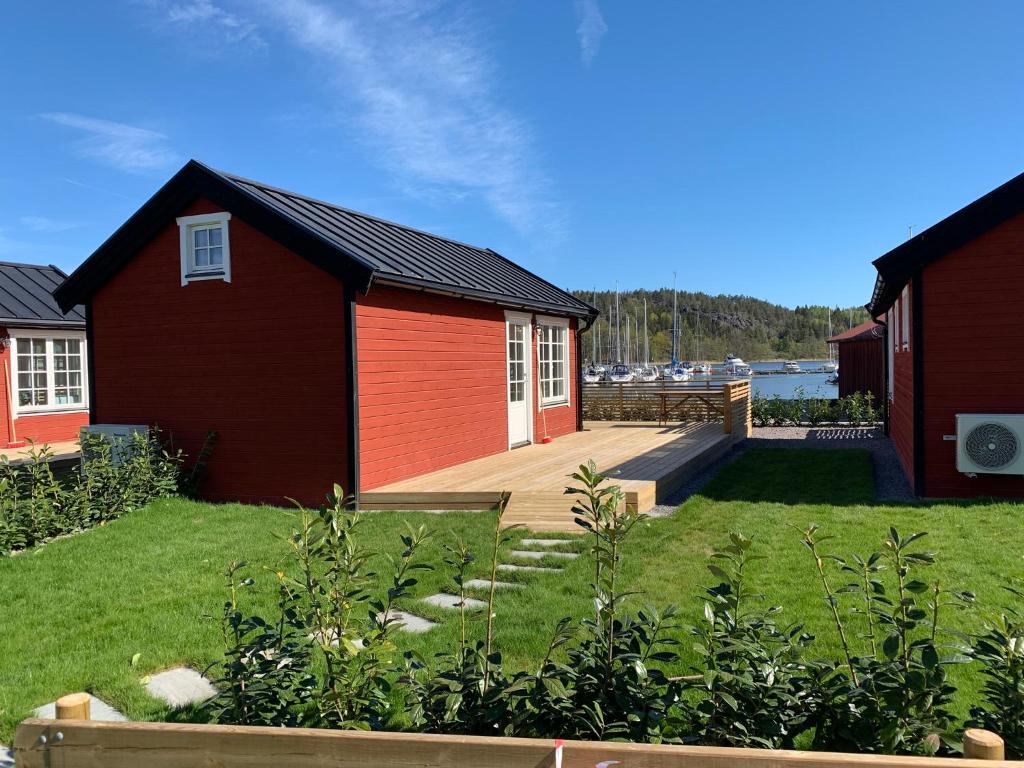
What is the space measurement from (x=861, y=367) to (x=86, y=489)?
21052 mm

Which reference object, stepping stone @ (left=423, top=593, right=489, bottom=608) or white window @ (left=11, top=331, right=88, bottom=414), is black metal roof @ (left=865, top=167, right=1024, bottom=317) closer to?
stepping stone @ (left=423, top=593, right=489, bottom=608)

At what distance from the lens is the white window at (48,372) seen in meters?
14.6

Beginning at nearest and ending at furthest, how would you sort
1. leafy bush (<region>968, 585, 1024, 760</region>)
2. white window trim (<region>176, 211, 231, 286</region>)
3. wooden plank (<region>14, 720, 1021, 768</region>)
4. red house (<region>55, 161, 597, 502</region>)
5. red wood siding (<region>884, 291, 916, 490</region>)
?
wooden plank (<region>14, 720, 1021, 768</region>) < leafy bush (<region>968, 585, 1024, 760</region>) < red house (<region>55, 161, 597, 502</region>) < white window trim (<region>176, 211, 231, 286</region>) < red wood siding (<region>884, 291, 916, 490</region>)

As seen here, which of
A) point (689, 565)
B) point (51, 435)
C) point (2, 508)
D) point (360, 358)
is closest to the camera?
point (689, 565)

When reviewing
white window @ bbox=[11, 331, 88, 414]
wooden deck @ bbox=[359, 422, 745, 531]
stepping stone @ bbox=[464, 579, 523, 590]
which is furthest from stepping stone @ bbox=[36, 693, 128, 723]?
white window @ bbox=[11, 331, 88, 414]

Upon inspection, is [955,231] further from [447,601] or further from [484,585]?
[447,601]

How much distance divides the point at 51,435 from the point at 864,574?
16.9 m

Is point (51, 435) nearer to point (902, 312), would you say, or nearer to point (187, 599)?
point (187, 599)

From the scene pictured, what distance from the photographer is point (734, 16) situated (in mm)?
10227

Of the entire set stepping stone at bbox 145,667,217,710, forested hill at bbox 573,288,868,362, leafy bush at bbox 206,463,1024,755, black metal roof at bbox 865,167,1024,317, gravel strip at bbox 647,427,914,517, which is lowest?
stepping stone at bbox 145,667,217,710

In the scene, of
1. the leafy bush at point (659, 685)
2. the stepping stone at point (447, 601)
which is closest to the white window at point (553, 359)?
the stepping stone at point (447, 601)

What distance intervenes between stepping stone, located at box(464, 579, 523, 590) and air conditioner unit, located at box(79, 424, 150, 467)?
18.7ft

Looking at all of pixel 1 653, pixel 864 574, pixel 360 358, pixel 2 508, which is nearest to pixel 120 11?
pixel 360 358

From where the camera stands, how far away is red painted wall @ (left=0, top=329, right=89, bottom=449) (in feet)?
46.6
